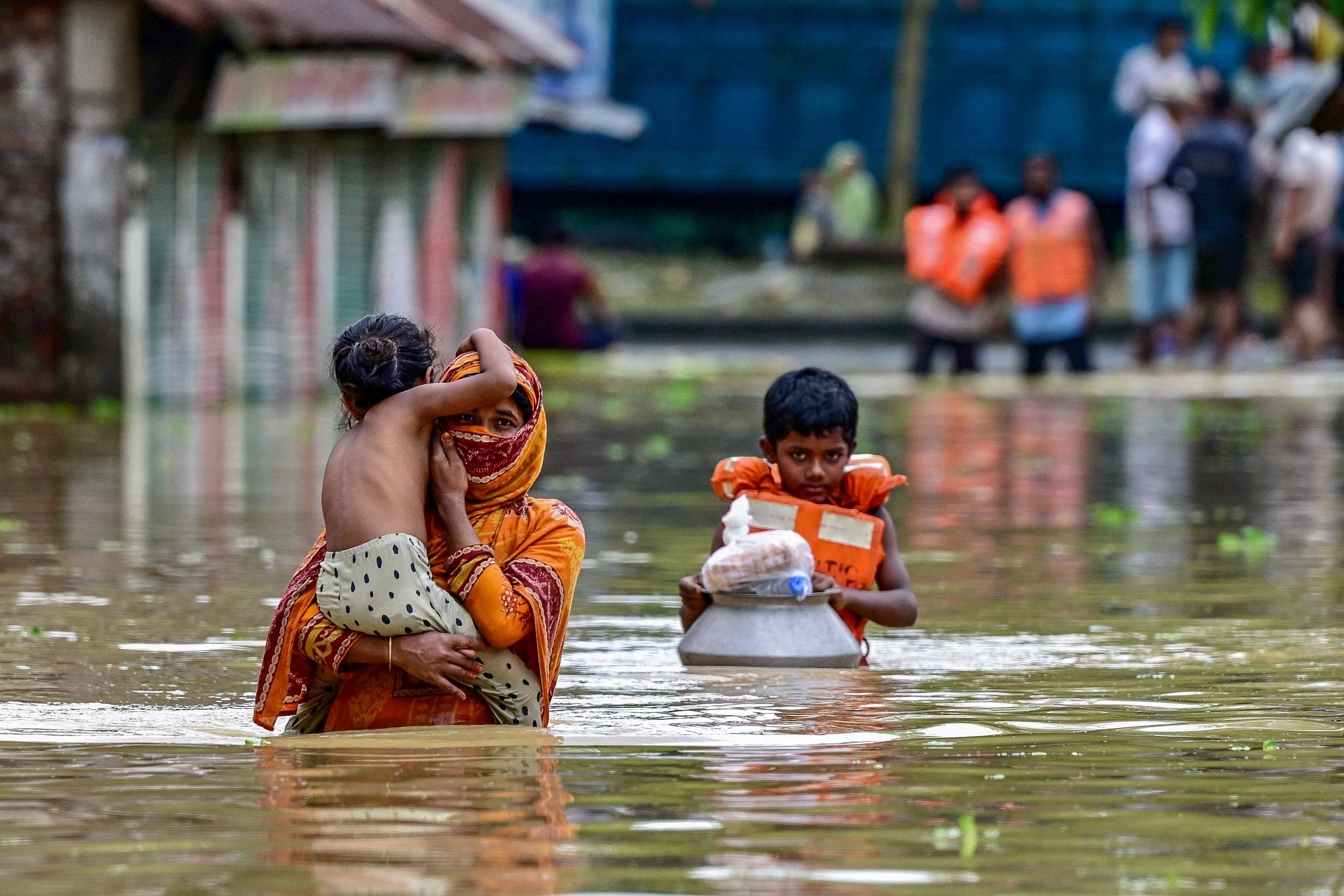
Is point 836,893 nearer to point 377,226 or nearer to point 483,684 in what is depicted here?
Result: point 483,684

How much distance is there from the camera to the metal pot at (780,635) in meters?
6.97

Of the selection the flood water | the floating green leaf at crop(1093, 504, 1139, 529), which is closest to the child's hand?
the flood water

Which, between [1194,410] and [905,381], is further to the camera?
[905,381]

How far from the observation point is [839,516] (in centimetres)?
707

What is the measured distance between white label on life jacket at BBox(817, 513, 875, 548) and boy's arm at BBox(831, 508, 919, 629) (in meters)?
0.06

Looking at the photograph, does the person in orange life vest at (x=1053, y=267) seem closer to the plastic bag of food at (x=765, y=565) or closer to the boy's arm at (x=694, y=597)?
the boy's arm at (x=694, y=597)

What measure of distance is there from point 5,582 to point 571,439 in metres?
7.32

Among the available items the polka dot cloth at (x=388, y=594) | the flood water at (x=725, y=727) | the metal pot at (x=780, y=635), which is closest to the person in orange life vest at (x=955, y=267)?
the flood water at (x=725, y=727)

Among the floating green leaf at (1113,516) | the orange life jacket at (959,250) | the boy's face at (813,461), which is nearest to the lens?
the boy's face at (813,461)

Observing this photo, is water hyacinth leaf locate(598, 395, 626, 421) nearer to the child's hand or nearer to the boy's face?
the boy's face

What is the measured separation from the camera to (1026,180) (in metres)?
22.8

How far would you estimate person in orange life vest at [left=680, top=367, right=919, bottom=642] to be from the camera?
6.96 meters

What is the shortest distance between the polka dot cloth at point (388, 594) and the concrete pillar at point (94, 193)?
41.0ft

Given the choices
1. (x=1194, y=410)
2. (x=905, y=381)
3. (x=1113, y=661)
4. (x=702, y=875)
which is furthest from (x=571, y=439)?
(x=702, y=875)
